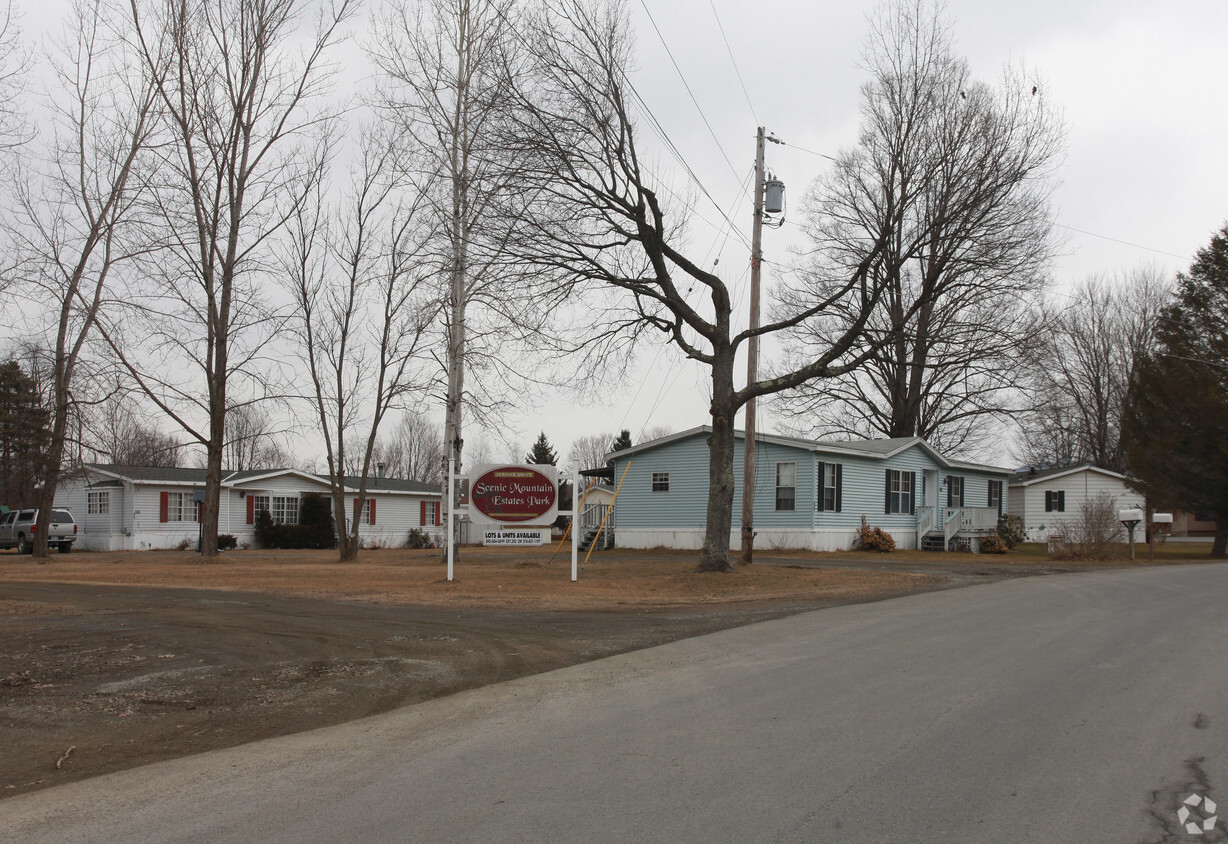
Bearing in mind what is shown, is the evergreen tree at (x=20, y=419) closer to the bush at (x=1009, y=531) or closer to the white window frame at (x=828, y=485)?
the white window frame at (x=828, y=485)

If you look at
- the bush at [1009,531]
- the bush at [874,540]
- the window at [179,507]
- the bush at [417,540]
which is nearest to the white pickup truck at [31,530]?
the window at [179,507]

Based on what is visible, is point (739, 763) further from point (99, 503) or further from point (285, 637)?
point (99, 503)

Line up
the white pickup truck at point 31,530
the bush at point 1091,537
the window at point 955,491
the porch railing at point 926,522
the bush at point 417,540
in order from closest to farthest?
the bush at point 1091,537 < the white pickup truck at point 31,530 < the porch railing at point 926,522 < the window at point 955,491 < the bush at point 417,540

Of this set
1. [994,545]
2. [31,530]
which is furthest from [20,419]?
[994,545]

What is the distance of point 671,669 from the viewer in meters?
8.88

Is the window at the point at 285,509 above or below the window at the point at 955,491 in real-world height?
below

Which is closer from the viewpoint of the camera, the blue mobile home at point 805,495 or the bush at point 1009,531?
the blue mobile home at point 805,495

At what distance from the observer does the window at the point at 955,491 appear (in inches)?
1581

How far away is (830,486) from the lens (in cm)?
3303

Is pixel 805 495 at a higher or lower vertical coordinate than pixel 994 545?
higher

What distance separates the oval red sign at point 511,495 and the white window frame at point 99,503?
2686cm

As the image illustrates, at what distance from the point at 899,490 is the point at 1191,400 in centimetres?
1043

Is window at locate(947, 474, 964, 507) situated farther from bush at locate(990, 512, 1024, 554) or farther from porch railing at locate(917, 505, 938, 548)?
porch railing at locate(917, 505, 938, 548)

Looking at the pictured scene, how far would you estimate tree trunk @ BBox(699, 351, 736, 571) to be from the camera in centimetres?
1891
